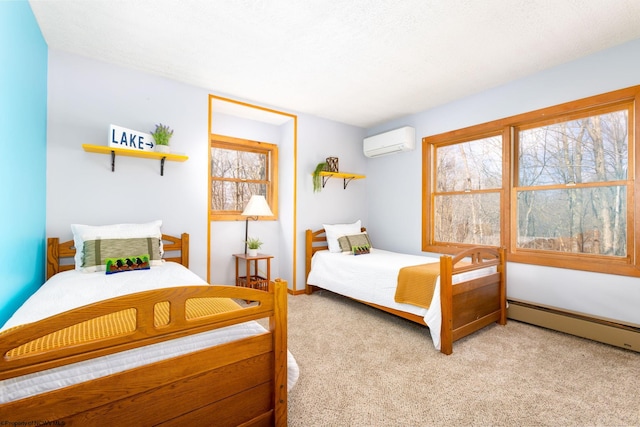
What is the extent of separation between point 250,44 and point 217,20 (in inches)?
13.6

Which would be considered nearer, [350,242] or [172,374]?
[172,374]

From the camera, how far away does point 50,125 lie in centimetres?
256

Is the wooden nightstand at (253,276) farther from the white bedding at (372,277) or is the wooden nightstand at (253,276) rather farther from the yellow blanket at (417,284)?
the yellow blanket at (417,284)

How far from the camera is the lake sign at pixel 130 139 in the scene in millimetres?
2627

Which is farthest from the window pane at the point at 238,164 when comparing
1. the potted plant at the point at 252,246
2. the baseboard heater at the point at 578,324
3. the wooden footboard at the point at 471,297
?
the baseboard heater at the point at 578,324

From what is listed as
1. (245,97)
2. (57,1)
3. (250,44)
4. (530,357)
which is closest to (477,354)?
(530,357)

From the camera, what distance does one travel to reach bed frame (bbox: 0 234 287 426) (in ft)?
3.15

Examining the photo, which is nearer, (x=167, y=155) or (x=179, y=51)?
(x=179, y=51)

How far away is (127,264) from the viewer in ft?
7.84

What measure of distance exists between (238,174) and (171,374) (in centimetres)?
319

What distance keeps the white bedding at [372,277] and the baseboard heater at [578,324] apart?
50 cm

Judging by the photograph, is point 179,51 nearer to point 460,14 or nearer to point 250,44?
point 250,44

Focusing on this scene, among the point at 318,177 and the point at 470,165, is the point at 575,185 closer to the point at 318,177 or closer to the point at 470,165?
the point at 470,165

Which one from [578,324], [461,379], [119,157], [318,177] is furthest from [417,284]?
[119,157]
